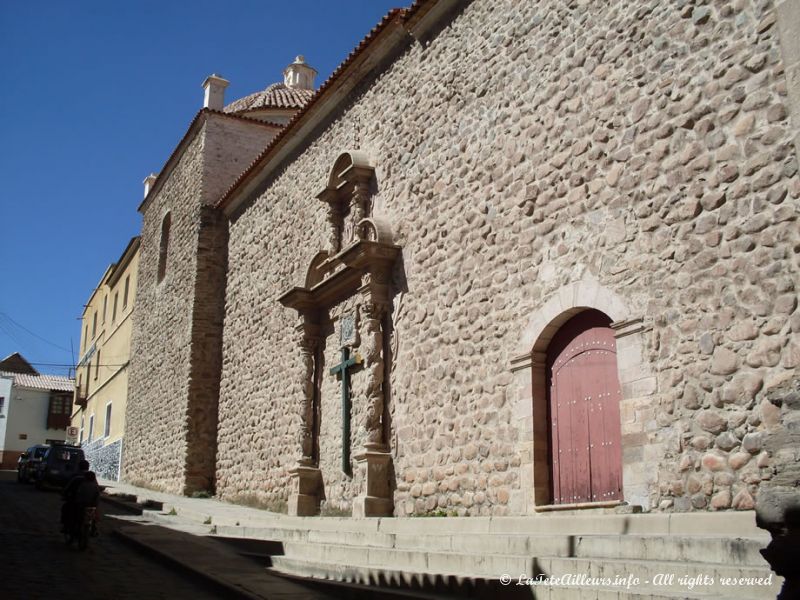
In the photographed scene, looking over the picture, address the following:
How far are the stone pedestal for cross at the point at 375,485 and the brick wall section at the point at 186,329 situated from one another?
7.19 m

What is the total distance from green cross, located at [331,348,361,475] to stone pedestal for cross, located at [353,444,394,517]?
3.12ft

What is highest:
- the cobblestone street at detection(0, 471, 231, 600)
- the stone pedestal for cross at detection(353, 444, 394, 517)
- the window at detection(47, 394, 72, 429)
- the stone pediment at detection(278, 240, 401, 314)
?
the window at detection(47, 394, 72, 429)

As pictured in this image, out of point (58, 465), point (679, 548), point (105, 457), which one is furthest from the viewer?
point (105, 457)

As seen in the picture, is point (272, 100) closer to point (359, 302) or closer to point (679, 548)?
point (359, 302)

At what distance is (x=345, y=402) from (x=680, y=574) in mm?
7367

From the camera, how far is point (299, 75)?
2552cm

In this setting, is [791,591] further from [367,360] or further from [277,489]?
[277,489]

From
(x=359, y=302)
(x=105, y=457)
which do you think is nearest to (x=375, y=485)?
(x=359, y=302)

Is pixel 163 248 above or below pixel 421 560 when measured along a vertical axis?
above

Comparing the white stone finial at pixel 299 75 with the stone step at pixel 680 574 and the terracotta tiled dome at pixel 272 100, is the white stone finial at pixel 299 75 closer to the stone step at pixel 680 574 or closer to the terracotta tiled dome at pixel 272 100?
the terracotta tiled dome at pixel 272 100

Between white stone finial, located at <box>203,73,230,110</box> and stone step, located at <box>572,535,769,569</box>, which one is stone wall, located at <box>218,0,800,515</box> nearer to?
stone step, located at <box>572,535,769,569</box>

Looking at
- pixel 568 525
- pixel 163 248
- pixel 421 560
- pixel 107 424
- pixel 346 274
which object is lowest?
pixel 421 560

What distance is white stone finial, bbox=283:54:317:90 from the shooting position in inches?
999

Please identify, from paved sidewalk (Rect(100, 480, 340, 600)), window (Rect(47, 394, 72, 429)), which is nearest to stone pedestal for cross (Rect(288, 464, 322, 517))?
paved sidewalk (Rect(100, 480, 340, 600))
